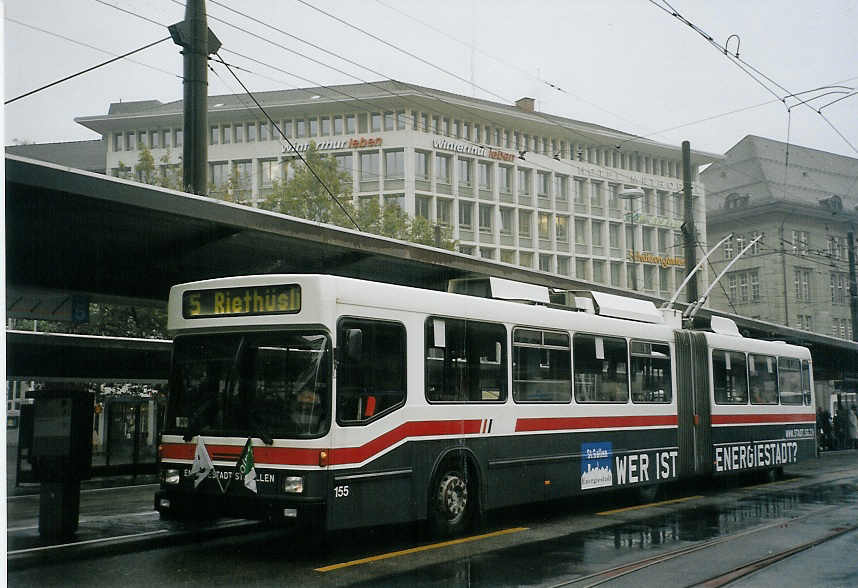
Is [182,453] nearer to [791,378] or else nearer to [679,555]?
[679,555]

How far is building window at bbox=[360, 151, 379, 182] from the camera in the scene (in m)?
38.0

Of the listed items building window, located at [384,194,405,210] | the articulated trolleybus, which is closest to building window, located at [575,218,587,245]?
building window, located at [384,194,405,210]

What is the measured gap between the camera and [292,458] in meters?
8.83

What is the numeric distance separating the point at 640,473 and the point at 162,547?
7.28 metres

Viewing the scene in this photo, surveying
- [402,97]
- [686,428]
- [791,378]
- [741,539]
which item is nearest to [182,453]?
[741,539]

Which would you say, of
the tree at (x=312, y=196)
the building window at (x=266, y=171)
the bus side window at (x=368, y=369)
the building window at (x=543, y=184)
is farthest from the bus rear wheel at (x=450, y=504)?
the building window at (x=266, y=171)

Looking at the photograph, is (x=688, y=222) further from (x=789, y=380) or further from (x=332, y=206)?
(x=332, y=206)

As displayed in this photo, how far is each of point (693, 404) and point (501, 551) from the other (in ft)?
23.4

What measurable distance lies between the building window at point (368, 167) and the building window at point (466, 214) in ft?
14.4

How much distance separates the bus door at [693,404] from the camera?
15352 mm

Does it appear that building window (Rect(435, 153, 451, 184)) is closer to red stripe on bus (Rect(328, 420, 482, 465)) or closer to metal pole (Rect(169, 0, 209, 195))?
metal pole (Rect(169, 0, 209, 195))

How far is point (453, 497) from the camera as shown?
1053 cm

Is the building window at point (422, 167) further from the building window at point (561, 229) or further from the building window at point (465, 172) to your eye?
the building window at point (561, 229)

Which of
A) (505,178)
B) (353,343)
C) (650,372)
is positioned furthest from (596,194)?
(353,343)
